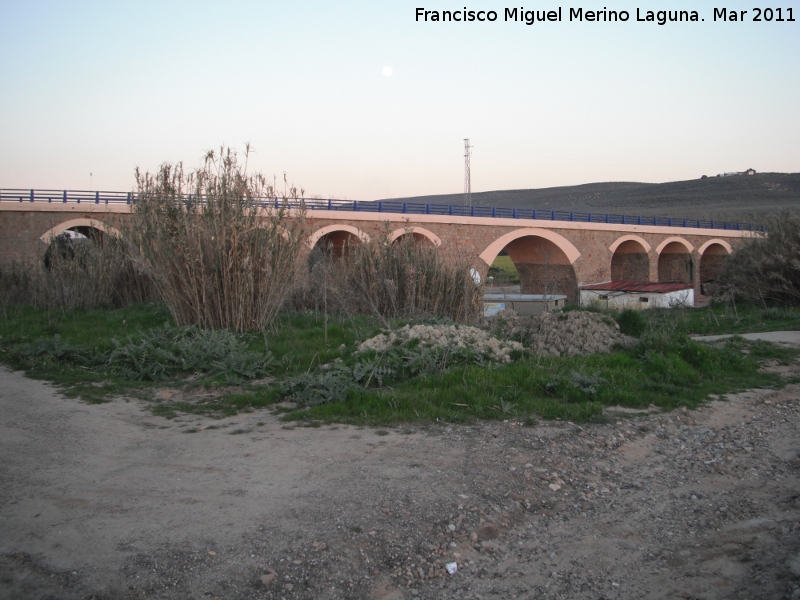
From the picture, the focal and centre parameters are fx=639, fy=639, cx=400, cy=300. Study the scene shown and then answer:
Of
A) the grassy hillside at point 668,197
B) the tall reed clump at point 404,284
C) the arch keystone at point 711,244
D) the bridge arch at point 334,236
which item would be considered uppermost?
the grassy hillside at point 668,197

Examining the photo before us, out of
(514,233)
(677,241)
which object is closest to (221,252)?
(514,233)

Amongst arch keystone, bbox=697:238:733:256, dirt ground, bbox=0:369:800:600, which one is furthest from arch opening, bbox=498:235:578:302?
dirt ground, bbox=0:369:800:600

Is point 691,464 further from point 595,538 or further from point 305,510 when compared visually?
point 305,510

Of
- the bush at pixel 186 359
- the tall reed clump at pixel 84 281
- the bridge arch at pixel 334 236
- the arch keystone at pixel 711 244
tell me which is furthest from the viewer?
the arch keystone at pixel 711 244

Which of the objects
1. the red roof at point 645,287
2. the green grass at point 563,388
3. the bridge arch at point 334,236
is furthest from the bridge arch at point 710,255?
the green grass at point 563,388

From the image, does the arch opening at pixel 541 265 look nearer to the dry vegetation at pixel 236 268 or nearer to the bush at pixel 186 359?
the dry vegetation at pixel 236 268

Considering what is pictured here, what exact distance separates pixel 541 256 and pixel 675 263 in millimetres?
10841

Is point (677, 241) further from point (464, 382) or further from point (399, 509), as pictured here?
point (399, 509)

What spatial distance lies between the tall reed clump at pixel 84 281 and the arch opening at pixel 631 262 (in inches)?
946

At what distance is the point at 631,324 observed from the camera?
7934 mm

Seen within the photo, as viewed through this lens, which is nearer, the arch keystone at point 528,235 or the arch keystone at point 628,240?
the arch keystone at point 528,235

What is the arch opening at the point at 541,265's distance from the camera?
87.3 feet

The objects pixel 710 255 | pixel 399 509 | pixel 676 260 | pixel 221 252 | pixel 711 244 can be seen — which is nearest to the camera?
pixel 399 509

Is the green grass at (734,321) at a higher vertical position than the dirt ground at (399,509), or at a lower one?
higher
